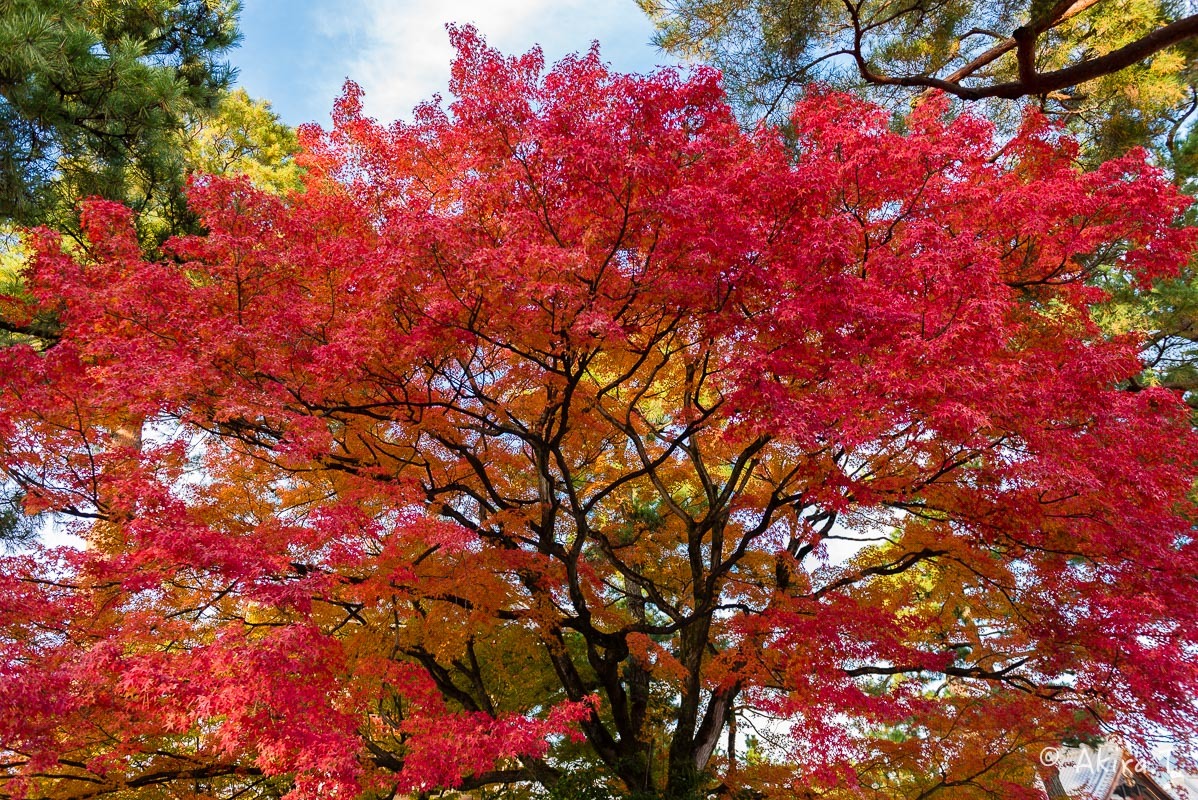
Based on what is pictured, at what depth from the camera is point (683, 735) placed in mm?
7957

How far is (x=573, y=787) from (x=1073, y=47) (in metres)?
12.0

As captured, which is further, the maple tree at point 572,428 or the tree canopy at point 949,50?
the tree canopy at point 949,50

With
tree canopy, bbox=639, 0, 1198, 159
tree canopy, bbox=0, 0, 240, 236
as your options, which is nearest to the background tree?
tree canopy, bbox=639, 0, 1198, 159

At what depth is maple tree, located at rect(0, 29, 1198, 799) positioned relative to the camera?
5.93 metres

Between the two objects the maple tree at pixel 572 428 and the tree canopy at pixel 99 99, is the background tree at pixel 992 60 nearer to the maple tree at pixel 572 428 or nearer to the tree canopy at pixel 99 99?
the maple tree at pixel 572 428

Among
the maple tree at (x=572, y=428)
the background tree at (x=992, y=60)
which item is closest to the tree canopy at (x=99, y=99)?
the maple tree at (x=572, y=428)

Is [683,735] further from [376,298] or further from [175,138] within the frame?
[175,138]

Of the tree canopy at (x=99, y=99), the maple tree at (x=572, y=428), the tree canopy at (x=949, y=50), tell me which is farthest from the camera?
the tree canopy at (x=949, y=50)

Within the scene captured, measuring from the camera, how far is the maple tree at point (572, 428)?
5.93 meters

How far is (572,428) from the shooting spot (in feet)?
28.6

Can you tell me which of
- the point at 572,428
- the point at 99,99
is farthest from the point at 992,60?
the point at 99,99

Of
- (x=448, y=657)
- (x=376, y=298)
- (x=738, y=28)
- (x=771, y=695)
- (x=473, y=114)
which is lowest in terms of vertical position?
(x=771, y=695)

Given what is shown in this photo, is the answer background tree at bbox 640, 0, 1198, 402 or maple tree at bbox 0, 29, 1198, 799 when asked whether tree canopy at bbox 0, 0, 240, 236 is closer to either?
maple tree at bbox 0, 29, 1198, 799

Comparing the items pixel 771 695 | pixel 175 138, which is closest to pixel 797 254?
pixel 771 695
